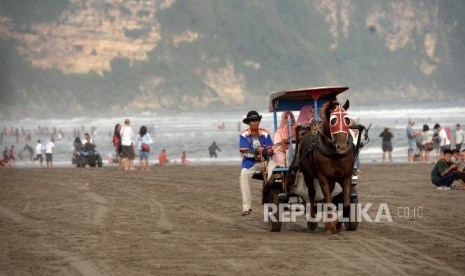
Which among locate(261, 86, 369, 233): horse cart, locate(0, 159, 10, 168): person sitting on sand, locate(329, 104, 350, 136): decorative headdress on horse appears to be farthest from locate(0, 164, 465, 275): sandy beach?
locate(0, 159, 10, 168): person sitting on sand

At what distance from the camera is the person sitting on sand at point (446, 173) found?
2458cm

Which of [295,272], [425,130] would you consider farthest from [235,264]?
[425,130]

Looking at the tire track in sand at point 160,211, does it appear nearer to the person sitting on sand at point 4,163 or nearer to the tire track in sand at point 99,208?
the tire track in sand at point 99,208

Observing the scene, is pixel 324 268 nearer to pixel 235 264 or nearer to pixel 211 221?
pixel 235 264

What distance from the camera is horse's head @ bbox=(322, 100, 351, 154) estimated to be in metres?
15.4

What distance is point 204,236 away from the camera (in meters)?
16.4

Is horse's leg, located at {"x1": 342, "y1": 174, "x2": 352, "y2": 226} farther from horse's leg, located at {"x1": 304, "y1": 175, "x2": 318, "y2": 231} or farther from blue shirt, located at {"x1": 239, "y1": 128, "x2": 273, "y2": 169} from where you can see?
blue shirt, located at {"x1": 239, "y1": 128, "x2": 273, "y2": 169}

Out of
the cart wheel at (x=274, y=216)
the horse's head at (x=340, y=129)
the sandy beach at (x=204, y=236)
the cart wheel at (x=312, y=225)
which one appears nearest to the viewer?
the sandy beach at (x=204, y=236)

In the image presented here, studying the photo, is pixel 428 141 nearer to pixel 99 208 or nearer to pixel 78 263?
pixel 99 208

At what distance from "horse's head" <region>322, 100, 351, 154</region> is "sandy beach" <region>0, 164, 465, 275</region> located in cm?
127

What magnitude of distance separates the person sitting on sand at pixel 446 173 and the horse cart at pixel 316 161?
24.9 feet

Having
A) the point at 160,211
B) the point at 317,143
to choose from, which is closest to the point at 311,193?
the point at 317,143

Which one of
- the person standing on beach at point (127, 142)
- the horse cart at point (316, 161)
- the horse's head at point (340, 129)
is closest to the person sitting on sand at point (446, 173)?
the horse cart at point (316, 161)

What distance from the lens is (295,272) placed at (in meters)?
12.8
